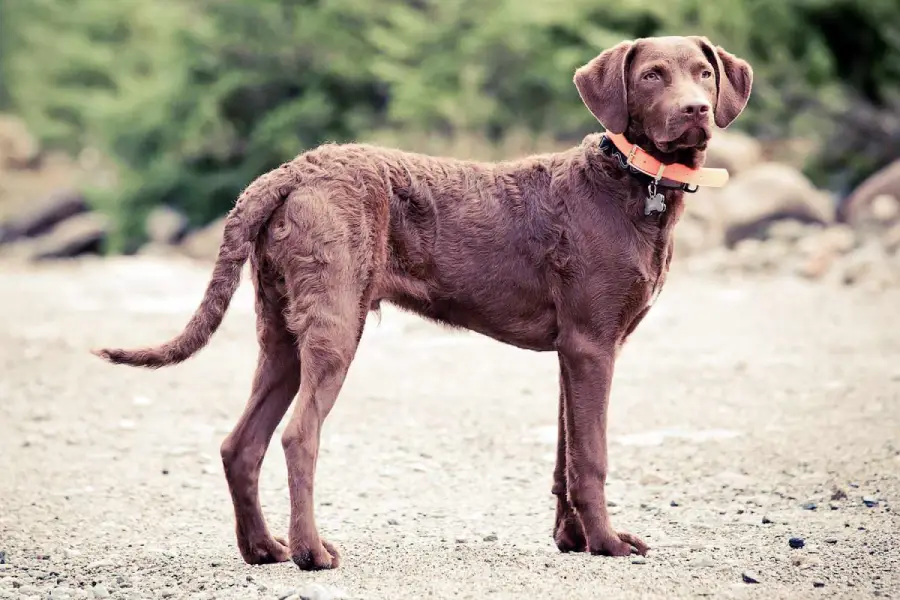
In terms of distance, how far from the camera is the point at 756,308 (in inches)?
506

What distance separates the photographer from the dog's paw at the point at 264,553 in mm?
5312

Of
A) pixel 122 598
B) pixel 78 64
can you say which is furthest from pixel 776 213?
pixel 78 64

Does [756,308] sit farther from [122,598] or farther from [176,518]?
[122,598]

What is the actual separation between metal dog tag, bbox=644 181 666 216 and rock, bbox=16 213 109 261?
2039 centimetres

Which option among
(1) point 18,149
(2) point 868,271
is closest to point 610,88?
(2) point 868,271

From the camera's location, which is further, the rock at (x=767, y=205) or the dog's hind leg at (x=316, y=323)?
the rock at (x=767, y=205)

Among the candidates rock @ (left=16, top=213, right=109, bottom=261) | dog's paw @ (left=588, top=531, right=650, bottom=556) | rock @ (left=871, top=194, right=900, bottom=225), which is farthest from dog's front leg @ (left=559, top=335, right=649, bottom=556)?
rock @ (left=16, top=213, right=109, bottom=261)

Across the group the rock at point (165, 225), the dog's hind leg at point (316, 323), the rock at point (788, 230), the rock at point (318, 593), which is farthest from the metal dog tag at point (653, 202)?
the rock at point (165, 225)

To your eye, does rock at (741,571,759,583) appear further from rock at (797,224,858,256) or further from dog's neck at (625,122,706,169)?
rock at (797,224,858,256)

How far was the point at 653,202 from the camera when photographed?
5.47m

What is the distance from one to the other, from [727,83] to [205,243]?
16826 mm

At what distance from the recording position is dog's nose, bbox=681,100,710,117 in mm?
5223

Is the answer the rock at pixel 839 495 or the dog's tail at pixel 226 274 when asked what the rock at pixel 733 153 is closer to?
the rock at pixel 839 495

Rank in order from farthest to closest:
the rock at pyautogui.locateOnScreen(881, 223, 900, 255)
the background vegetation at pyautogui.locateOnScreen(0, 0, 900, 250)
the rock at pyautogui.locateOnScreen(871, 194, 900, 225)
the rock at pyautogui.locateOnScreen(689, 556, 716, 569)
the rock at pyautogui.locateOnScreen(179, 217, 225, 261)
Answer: the rock at pyautogui.locateOnScreen(179, 217, 225, 261), the background vegetation at pyautogui.locateOnScreen(0, 0, 900, 250), the rock at pyautogui.locateOnScreen(871, 194, 900, 225), the rock at pyautogui.locateOnScreen(881, 223, 900, 255), the rock at pyautogui.locateOnScreen(689, 556, 716, 569)
